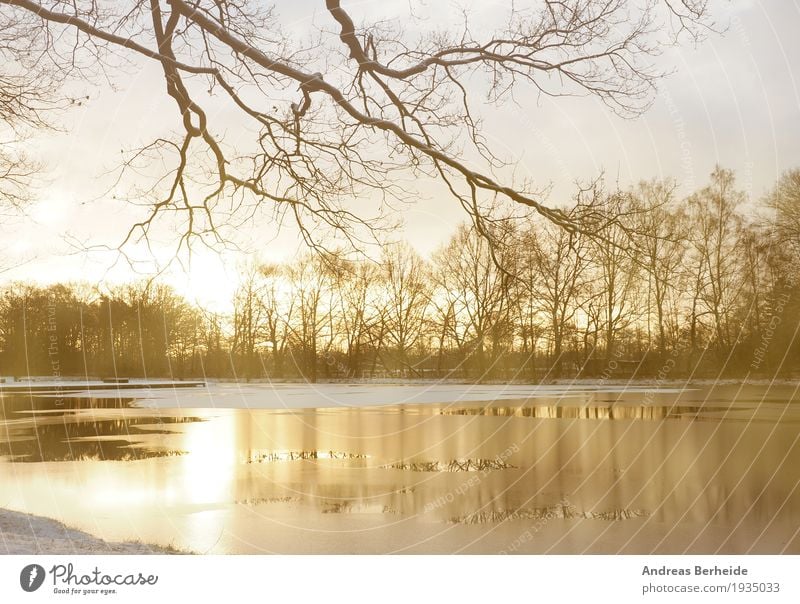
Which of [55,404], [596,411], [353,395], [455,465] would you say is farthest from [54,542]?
[353,395]

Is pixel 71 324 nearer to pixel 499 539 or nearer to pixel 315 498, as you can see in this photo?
pixel 315 498

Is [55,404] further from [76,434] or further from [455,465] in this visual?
[455,465]

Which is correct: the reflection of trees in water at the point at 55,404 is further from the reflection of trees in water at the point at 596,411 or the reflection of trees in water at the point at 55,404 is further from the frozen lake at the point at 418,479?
the reflection of trees in water at the point at 596,411

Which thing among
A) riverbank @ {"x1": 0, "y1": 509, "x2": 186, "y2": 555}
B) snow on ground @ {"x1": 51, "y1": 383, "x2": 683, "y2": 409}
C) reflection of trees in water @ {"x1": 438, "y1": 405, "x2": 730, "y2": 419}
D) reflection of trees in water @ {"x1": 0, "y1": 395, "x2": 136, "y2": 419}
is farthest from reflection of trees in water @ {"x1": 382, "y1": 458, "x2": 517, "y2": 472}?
reflection of trees in water @ {"x1": 0, "y1": 395, "x2": 136, "y2": 419}

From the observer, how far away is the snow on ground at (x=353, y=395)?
24328 mm

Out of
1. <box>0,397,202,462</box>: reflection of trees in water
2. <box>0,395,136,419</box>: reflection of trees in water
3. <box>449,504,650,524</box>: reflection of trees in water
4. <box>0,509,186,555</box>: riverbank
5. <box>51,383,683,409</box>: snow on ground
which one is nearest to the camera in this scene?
<box>0,509,186,555</box>: riverbank

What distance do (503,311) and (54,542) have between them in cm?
678

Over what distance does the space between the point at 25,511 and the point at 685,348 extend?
2228 cm

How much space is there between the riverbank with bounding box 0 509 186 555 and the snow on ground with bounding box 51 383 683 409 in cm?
1516

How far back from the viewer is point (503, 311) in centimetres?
1128

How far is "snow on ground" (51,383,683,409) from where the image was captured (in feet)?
79.8

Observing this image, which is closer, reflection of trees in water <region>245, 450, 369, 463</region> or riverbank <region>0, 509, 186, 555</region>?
riverbank <region>0, 509, 186, 555</region>

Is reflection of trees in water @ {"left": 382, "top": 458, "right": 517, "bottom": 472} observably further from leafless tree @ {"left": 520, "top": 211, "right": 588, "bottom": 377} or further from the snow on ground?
the snow on ground
